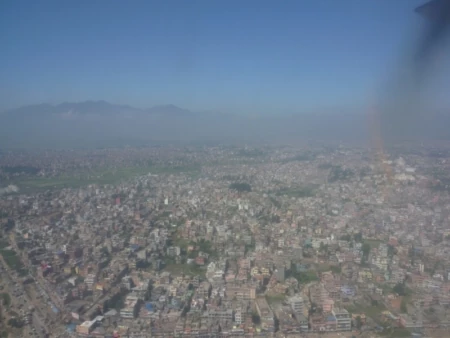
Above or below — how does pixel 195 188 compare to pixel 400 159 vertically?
below

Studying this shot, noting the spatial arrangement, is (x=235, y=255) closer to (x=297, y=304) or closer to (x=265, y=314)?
(x=297, y=304)

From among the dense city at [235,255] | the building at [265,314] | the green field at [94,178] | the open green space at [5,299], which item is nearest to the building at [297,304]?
the dense city at [235,255]

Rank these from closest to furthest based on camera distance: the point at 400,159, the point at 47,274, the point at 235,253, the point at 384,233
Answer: the point at 47,274, the point at 235,253, the point at 384,233, the point at 400,159

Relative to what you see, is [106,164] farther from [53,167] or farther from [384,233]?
[384,233]

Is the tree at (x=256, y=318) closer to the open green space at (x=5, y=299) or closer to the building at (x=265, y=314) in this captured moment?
the building at (x=265, y=314)

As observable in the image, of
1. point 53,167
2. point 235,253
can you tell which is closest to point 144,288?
point 235,253

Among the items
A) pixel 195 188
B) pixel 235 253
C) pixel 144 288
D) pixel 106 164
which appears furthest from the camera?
pixel 106 164

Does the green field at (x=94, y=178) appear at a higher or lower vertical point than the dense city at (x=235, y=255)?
higher

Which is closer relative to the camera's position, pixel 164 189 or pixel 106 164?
pixel 164 189
